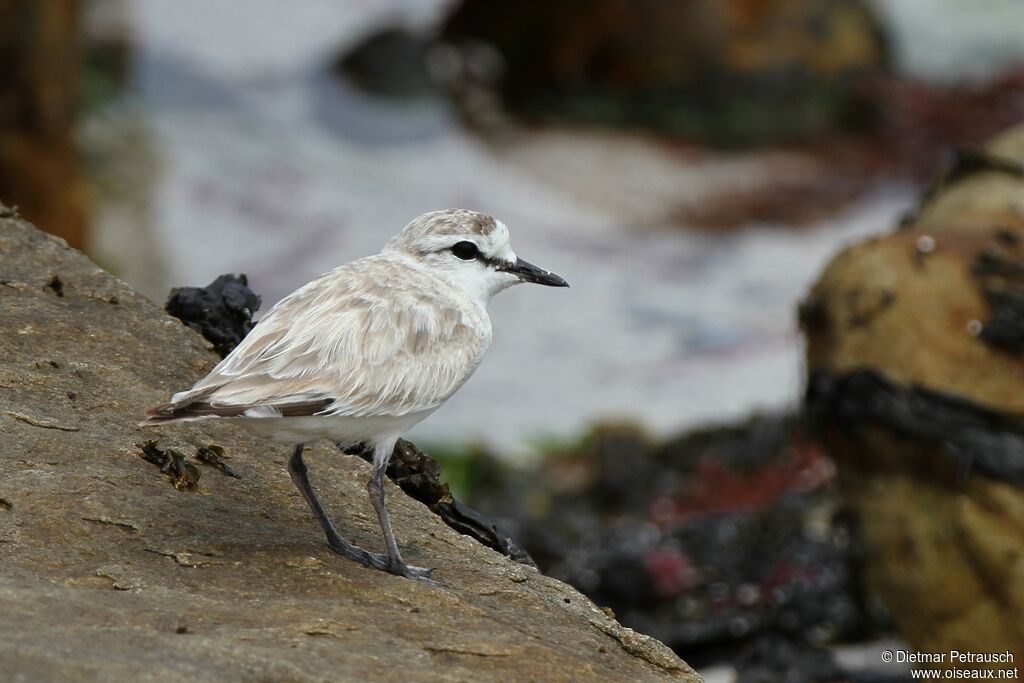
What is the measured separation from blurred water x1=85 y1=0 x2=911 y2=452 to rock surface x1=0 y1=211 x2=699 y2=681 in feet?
33.0

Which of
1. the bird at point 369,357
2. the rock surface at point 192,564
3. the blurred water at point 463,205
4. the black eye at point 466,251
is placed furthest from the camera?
the blurred water at point 463,205

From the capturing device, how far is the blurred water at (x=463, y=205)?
56.5 feet

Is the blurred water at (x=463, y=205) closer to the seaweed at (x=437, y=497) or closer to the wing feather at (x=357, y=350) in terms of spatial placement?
the seaweed at (x=437, y=497)

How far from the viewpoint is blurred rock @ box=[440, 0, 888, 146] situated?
62.3 feet

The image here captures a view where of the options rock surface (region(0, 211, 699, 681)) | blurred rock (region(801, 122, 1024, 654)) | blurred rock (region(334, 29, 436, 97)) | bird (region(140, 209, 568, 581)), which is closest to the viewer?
rock surface (region(0, 211, 699, 681))

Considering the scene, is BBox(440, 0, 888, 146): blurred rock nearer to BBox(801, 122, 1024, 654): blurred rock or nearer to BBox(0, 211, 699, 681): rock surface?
BBox(801, 122, 1024, 654): blurred rock

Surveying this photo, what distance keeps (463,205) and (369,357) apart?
13655 mm

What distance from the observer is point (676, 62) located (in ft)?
63.2

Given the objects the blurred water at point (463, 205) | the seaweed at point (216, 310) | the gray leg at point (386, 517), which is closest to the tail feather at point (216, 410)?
Result: the gray leg at point (386, 517)

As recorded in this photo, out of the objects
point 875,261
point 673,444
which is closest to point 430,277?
point 875,261

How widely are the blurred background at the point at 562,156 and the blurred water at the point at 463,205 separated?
0.12 ft

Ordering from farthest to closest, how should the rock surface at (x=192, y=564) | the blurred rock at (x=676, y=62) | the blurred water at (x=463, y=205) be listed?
the blurred rock at (x=676, y=62), the blurred water at (x=463, y=205), the rock surface at (x=192, y=564)

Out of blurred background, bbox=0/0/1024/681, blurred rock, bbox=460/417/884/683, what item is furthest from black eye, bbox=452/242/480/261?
blurred background, bbox=0/0/1024/681

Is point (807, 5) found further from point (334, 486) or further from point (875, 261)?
point (334, 486)
